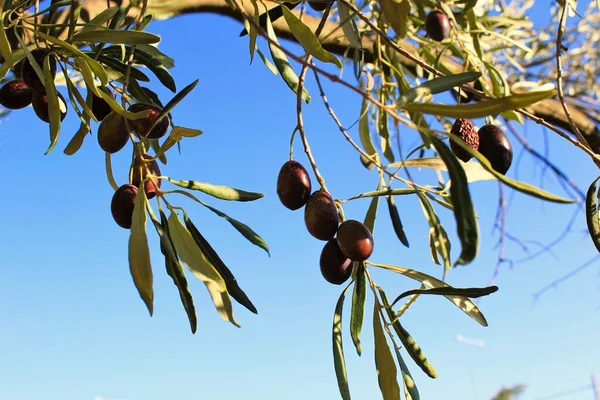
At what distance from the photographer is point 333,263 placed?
3.02 feet

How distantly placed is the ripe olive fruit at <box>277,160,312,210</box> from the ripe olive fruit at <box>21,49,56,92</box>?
13.4 inches

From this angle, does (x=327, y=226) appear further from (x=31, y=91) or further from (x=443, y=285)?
(x=31, y=91)

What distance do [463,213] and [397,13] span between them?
0.24m

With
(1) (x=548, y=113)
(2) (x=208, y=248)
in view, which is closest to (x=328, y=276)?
(2) (x=208, y=248)

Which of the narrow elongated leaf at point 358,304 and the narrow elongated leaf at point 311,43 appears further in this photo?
the narrow elongated leaf at point 358,304

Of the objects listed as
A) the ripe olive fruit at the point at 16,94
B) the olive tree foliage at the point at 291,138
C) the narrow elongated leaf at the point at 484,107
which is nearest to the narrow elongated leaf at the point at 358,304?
the olive tree foliage at the point at 291,138

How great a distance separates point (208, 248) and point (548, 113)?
1.54 m

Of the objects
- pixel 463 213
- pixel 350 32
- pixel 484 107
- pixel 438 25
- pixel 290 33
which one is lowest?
pixel 463 213

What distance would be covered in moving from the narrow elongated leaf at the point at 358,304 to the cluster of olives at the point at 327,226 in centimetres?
4

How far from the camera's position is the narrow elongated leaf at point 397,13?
2.18ft

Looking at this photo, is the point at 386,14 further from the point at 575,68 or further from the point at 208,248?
the point at 575,68

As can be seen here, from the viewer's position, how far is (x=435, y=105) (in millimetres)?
607

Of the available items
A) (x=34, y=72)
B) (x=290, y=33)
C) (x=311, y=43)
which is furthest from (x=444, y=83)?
(x=290, y=33)

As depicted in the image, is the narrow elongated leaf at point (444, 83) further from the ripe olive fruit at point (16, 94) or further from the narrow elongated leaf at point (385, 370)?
the ripe olive fruit at point (16, 94)
